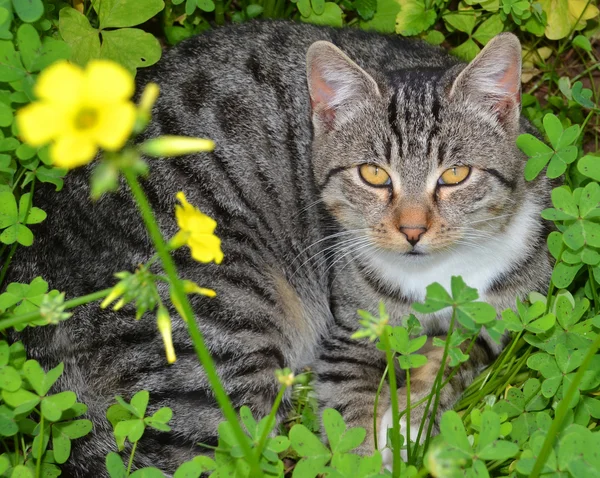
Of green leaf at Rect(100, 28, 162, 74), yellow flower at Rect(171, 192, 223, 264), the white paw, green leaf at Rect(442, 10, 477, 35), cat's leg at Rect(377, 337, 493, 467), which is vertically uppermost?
yellow flower at Rect(171, 192, 223, 264)

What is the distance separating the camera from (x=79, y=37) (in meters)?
3.39

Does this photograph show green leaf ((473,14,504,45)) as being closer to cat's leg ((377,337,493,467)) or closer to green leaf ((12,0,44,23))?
cat's leg ((377,337,493,467))

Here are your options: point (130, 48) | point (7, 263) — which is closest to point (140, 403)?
point (7, 263)

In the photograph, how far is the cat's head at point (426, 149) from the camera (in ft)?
9.44

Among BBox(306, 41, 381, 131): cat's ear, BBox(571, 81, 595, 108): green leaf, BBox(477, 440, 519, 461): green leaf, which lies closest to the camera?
BBox(477, 440, 519, 461): green leaf

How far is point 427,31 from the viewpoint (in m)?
4.22

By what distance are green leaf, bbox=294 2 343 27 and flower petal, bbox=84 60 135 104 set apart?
9.56 ft

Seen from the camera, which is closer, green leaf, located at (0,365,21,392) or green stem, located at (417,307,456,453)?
green stem, located at (417,307,456,453)

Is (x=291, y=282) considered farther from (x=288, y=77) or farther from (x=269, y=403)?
(x=288, y=77)

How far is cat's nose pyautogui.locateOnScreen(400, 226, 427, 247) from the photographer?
2846 millimetres

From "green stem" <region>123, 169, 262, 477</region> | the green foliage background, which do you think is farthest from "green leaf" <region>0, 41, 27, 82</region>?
"green stem" <region>123, 169, 262, 477</region>

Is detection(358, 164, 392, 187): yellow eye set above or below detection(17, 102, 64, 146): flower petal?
below

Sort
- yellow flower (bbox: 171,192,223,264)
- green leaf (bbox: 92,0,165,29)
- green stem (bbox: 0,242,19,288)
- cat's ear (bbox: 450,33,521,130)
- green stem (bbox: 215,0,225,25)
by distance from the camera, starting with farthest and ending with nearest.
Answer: green stem (bbox: 215,0,225,25), green leaf (bbox: 92,0,165,29), green stem (bbox: 0,242,19,288), cat's ear (bbox: 450,33,521,130), yellow flower (bbox: 171,192,223,264)

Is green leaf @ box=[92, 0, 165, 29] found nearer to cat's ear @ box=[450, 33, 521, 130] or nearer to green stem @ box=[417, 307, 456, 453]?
cat's ear @ box=[450, 33, 521, 130]
